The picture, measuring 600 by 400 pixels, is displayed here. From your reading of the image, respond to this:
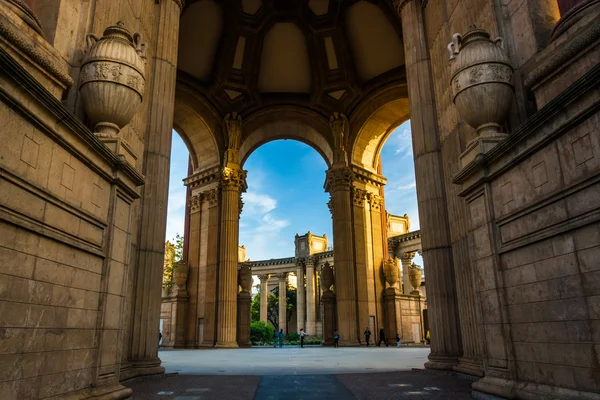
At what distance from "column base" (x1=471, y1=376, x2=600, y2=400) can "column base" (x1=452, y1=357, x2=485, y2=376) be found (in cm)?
157

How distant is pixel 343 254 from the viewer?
24609 mm

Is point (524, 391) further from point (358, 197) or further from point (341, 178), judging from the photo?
point (358, 197)

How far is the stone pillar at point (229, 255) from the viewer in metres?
23.1

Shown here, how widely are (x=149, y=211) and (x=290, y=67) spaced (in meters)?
19.5

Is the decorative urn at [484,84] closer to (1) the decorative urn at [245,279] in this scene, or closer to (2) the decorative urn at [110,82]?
(2) the decorative urn at [110,82]

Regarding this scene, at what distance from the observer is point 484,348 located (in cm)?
632

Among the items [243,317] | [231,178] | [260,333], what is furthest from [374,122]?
[260,333]

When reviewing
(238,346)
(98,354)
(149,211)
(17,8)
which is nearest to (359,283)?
(238,346)

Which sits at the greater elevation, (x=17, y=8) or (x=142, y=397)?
(x=17, y=8)

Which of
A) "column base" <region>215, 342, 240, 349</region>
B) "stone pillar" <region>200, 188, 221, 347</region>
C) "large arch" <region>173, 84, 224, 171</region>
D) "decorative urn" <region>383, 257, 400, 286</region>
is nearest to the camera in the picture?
"column base" <region>215, 342, 240, 349</region>

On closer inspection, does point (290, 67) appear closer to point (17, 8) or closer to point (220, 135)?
point (220, 135)

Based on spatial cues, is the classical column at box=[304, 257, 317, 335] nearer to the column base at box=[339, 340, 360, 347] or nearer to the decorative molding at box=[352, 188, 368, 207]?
the decorative molding at box=[352, 188, 368, 207]

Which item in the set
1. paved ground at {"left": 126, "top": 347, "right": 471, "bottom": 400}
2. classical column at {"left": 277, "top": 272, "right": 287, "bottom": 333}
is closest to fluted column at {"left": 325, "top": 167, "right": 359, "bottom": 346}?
paved ground at {"left": 126, "top": 347, "right": 471, "bottom": 400}

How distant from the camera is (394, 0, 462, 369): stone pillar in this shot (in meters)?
9.57
